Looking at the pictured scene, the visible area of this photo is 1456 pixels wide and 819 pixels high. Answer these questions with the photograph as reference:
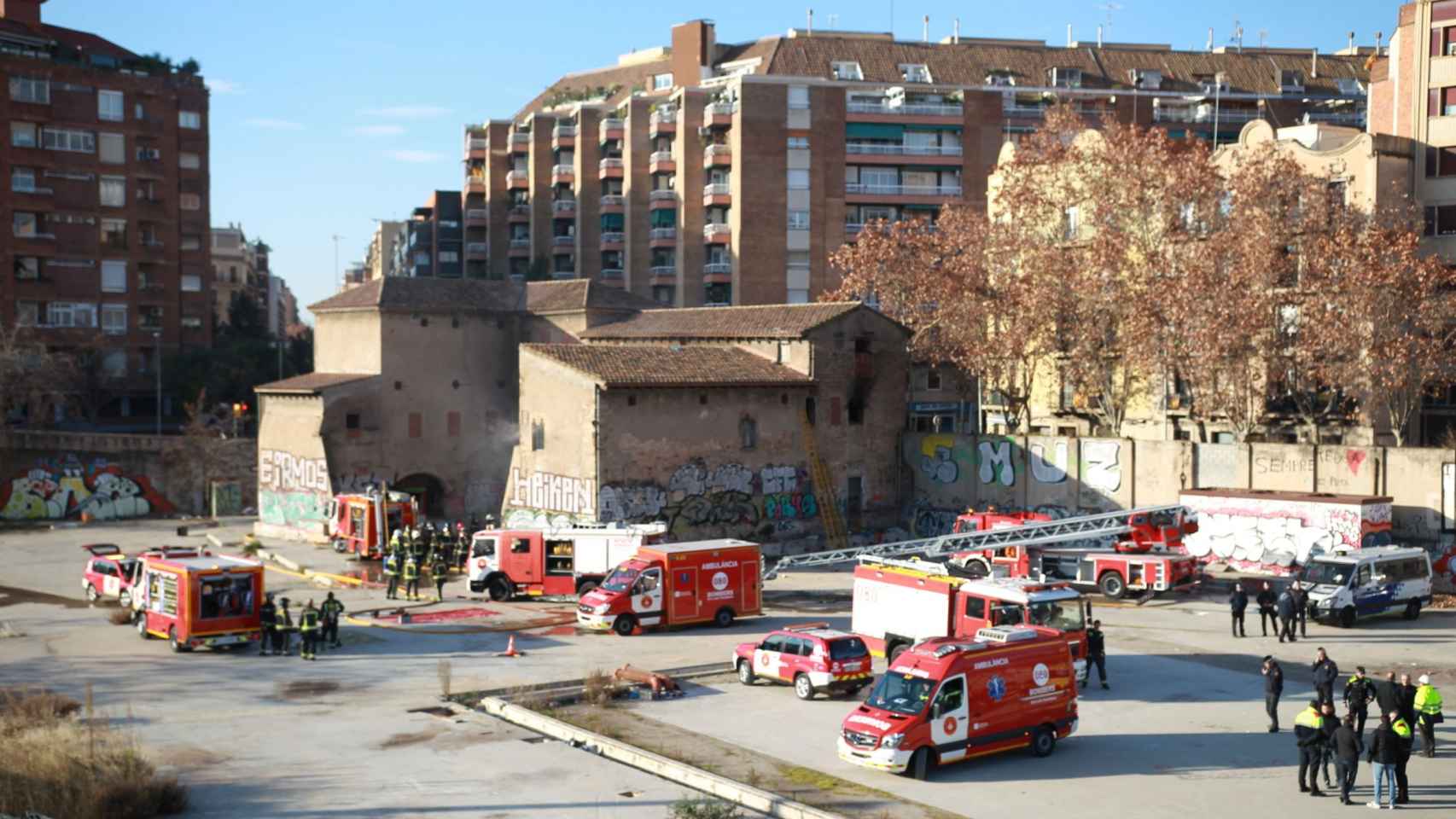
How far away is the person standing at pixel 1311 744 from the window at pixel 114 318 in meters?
71.1

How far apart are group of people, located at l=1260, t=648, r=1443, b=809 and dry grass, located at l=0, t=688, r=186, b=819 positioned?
53.7 ft

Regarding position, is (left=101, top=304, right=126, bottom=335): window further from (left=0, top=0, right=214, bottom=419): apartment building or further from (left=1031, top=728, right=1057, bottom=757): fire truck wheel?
(left=1031, top=728, right=1057, bottom=757): fire truck wheel

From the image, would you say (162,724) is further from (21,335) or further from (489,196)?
(489,196)

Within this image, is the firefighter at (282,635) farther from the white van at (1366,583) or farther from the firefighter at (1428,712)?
the white van at (1366,583)

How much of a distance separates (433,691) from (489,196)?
79.3 meters

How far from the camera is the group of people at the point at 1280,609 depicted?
32562 mm

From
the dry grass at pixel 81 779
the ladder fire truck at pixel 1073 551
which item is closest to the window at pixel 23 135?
the ladder fire truck at pixel 1073 551

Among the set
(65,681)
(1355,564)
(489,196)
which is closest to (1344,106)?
(489,196)

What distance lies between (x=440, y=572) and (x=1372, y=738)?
85.9ft

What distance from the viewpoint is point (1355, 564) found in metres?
34.3

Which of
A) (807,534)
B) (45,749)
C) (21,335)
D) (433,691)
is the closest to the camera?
(45,749)

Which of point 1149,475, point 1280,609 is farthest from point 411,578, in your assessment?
point 1149,475

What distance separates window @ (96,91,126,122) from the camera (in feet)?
253

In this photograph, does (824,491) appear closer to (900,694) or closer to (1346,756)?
(900,694)
